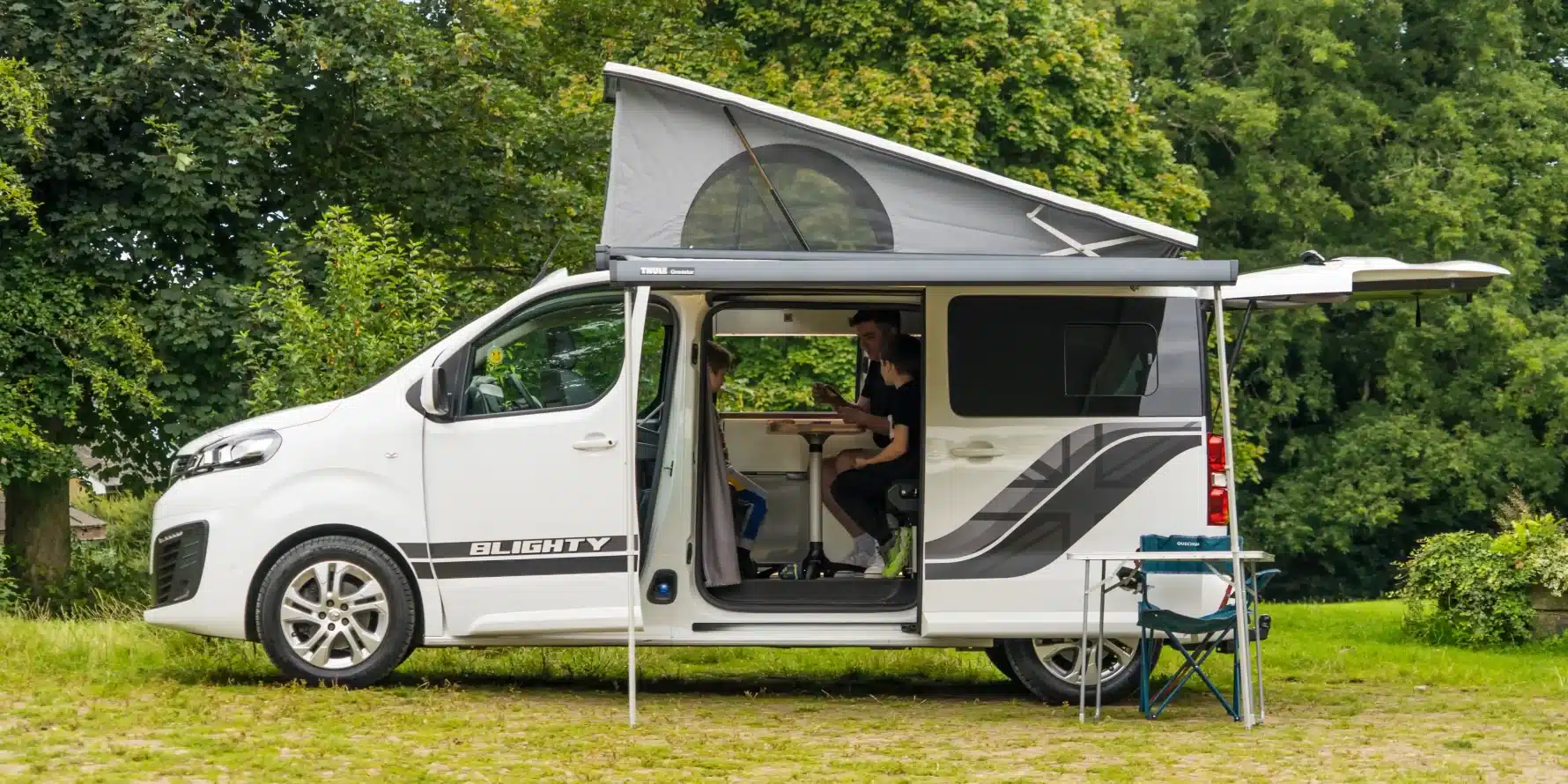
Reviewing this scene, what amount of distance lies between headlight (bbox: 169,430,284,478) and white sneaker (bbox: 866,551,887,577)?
3.06 meters

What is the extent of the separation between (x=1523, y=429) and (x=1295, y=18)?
7.84 metres

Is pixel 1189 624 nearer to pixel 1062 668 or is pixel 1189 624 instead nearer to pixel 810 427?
pixel 1062 668

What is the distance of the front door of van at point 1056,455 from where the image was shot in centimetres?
939

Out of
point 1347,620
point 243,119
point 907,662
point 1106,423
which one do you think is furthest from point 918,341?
point 243,119

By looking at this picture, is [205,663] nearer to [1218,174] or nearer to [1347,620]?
[1347,620]

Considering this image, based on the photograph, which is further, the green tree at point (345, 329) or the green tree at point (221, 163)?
the green tree at point (221, 163)

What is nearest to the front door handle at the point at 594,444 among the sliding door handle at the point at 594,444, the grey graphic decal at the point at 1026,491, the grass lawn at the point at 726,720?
the sliding door handle at the point at 594,444

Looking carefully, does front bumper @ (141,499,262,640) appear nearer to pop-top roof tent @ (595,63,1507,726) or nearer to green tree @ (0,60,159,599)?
pop-top roof tent @ (595,63,1507,726)

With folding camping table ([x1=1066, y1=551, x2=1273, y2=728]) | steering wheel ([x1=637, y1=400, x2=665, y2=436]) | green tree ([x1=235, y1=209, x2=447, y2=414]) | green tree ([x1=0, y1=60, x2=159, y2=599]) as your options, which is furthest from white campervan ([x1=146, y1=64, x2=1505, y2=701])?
green tree ([x1=0, y1=60, x2=159, y2=599])

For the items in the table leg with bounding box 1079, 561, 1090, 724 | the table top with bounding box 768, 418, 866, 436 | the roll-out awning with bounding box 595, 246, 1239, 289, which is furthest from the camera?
the table top with bounding box 768, 418, 866, 436

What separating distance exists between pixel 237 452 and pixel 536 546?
→ 5.18 feet

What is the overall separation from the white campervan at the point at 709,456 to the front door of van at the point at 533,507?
0.01 metres

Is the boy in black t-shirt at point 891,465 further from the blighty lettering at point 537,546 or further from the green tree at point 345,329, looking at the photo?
the green tree at point 345,329

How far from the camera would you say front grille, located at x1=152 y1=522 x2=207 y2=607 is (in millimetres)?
9461
